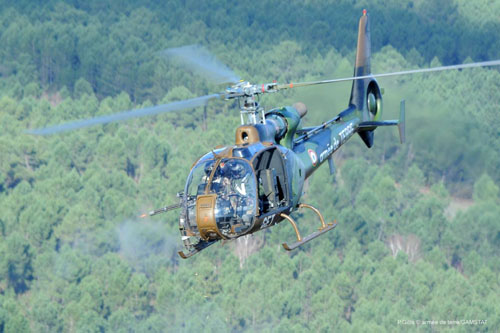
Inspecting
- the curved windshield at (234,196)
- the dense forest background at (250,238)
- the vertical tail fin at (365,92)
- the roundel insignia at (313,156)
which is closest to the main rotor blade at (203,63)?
the curved windshield at (234,196)

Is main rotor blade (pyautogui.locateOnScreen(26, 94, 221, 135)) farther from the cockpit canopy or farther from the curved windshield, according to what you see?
the curved windshield

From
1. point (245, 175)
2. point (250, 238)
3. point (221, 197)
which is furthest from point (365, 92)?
point (250, 238)

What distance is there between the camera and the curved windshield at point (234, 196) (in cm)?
2831

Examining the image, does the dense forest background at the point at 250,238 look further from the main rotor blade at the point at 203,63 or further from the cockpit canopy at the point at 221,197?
the cockpit canopy at the point at 221,197

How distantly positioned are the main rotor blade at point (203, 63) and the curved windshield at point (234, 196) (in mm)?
2217

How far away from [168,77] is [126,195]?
44744 millimetres

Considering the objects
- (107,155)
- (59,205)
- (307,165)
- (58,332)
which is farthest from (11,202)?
(307,165)

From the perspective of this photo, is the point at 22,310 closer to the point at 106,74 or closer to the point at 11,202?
the point at 11,202

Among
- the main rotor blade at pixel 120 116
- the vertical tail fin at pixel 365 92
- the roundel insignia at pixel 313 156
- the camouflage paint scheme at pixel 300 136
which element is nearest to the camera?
the main rotor blade at pixel 120 116

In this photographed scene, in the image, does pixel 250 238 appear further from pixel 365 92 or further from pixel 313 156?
pixel 313 156

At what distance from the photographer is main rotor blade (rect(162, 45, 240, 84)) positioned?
93.9 feet

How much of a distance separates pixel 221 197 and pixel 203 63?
345cm

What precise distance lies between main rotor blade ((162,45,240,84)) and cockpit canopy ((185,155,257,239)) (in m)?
2.09

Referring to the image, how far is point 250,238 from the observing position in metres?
122
